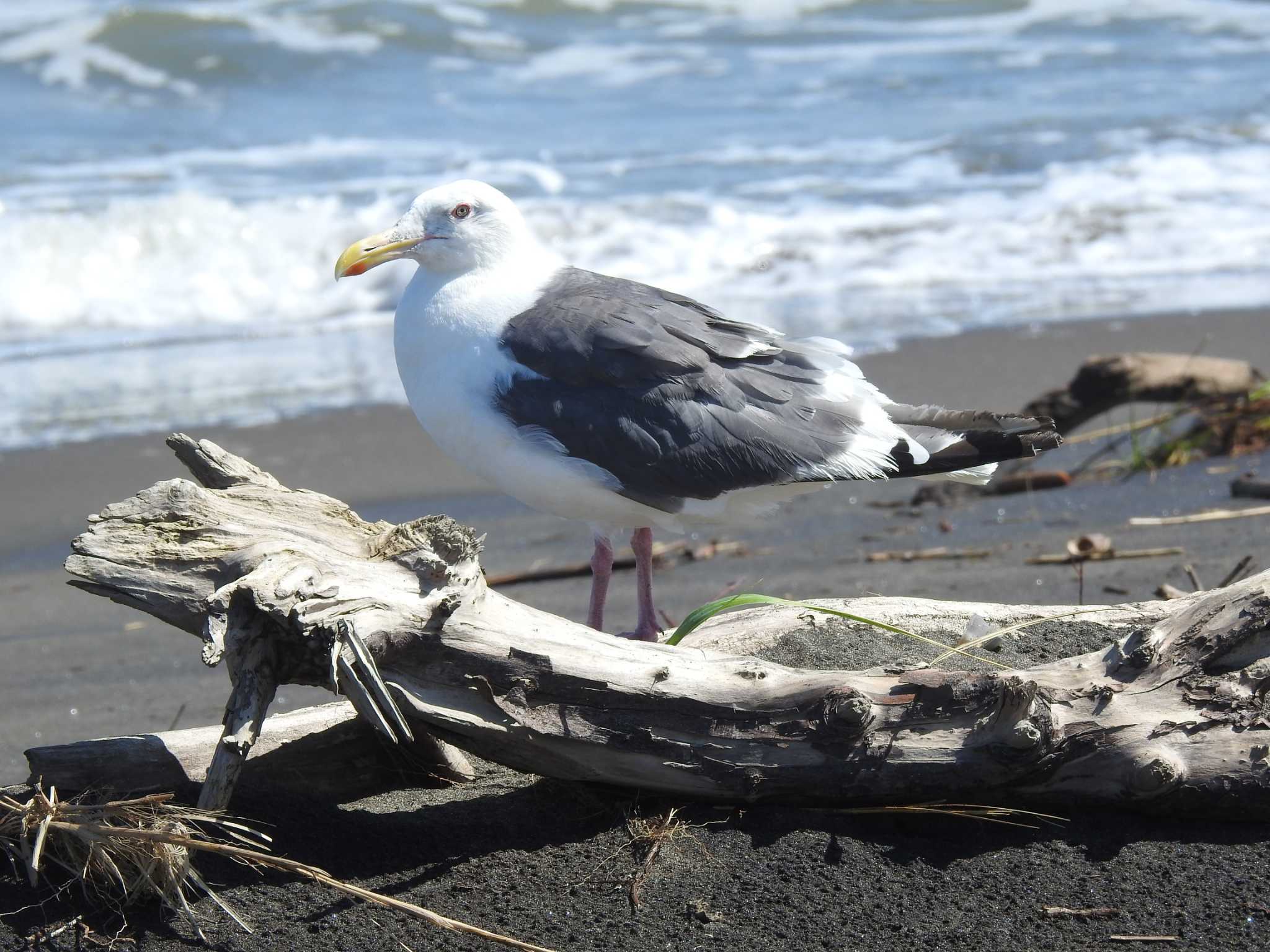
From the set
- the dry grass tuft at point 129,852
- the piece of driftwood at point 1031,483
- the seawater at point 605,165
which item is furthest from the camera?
the seawater at point 605,165

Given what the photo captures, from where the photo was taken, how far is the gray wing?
3.78m

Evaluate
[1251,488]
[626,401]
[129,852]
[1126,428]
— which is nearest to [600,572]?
[626,401]

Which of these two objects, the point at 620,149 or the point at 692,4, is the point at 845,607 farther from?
the point at 692,4

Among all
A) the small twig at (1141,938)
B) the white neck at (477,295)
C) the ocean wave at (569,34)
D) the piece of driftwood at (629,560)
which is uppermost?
the ocean wave at (569,34)

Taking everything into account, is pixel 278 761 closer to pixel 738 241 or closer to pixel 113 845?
pixel 113 845

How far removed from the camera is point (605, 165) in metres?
14.1

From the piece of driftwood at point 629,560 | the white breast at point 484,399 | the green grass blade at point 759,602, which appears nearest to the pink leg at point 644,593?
the white breast at point 484,399

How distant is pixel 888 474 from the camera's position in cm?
392

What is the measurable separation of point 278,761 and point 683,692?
0.94m

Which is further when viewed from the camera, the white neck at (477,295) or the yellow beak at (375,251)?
the yellow beak at (375,251)

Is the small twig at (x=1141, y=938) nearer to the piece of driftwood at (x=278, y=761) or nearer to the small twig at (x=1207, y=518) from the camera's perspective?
the piece of driftwood at (x=278, y=761)

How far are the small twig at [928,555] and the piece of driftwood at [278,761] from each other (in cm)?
249

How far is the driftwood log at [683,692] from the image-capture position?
9.28ft

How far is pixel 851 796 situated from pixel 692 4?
1981 centimetres
